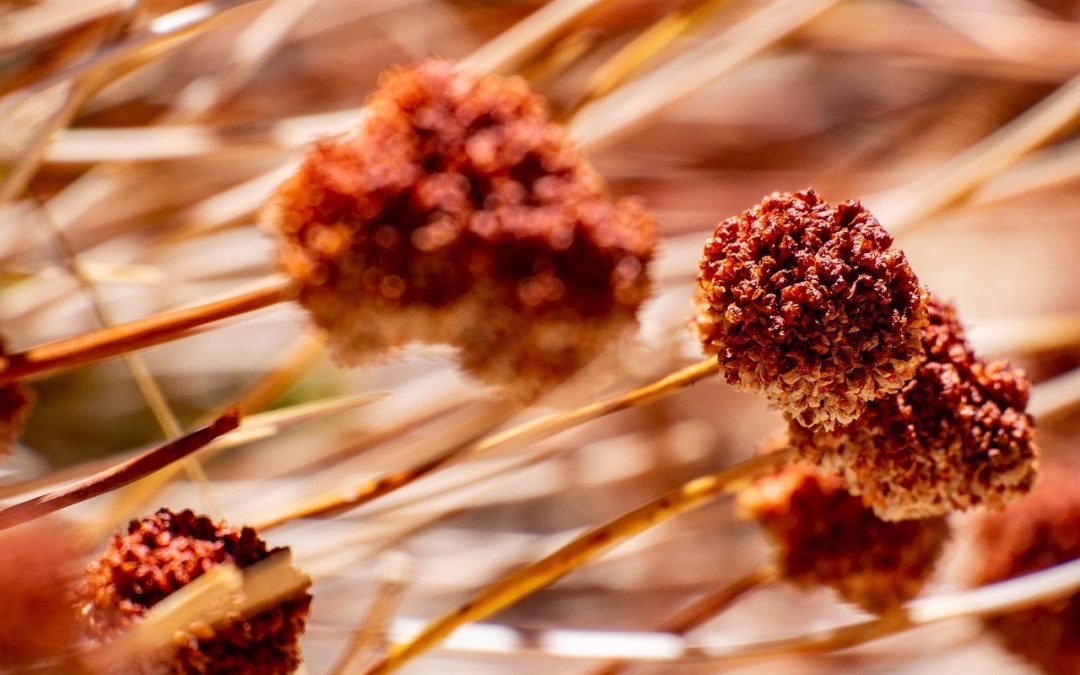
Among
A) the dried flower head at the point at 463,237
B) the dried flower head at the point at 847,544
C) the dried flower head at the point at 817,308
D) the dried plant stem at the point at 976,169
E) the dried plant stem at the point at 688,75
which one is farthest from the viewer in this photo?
the dried plant stem at the point at 688,75

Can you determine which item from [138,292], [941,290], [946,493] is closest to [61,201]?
[138,292]

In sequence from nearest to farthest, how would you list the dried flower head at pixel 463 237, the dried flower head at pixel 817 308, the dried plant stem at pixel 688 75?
the dried flower head at pixel 817 308 < the dried flower head at pixel 463 237 < the dried plant stem at pixel 688 75

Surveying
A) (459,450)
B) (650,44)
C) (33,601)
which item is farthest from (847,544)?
(33,601)

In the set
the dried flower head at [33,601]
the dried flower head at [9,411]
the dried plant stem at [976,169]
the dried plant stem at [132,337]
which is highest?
the dried plant stem at [976,169]

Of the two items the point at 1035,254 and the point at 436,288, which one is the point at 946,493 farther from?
the point at 1035,254

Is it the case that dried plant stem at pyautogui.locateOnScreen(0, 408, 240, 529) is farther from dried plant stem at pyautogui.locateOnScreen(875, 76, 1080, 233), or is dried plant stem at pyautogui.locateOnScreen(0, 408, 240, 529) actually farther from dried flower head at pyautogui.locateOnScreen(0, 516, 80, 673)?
dried plant stem at pyautogui.locateOnScreen(875, 76, 1080, 233)

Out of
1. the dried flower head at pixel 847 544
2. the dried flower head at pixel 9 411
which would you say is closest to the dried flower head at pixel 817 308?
the dried flower head at pixel 847 544

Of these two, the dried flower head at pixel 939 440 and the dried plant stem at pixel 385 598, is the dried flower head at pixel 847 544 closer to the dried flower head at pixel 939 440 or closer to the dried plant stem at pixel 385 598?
the dried flower head at pixel 939 440
